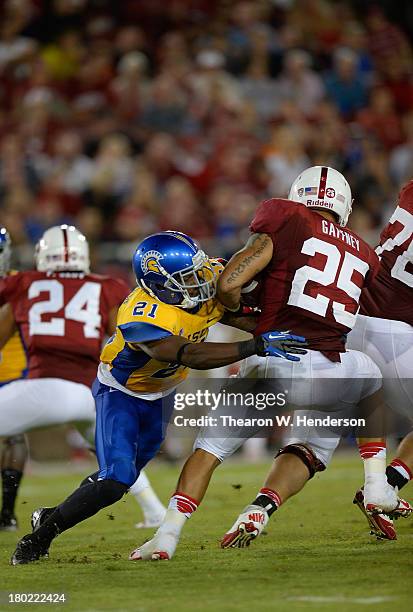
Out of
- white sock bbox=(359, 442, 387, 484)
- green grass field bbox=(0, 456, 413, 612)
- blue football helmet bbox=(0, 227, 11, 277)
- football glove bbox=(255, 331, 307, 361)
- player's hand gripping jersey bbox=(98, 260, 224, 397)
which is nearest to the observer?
green grass field bbox=(0, 456, 413, 612)

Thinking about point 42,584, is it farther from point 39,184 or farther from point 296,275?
point 39,184

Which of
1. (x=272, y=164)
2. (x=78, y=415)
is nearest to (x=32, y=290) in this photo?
(x=78, y=415)

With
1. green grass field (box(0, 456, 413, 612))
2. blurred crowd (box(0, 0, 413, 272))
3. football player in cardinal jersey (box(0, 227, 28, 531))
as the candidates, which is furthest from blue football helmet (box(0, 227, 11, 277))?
blurred crowd (box(0, 0, 413, 272))

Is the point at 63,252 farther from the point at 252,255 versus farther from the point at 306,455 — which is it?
the point at 306,455

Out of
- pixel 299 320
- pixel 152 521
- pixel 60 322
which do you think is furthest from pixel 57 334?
pixel 299 320

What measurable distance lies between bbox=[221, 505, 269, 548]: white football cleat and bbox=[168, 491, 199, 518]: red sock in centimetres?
23

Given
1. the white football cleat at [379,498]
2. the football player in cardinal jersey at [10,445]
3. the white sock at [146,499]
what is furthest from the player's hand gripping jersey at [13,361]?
the white football cleat at [379,498]

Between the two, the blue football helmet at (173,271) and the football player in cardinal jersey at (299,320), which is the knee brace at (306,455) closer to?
the football player in cardinal jersey at (299,320)

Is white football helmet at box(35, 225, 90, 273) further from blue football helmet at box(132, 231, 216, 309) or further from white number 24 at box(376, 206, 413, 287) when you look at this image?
white number 24 at box(376, 206, 413, 287)

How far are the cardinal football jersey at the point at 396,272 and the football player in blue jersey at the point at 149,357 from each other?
2.51 ft

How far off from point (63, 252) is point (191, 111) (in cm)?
521

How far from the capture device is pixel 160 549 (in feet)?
15.2

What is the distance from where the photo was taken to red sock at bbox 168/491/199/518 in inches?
185

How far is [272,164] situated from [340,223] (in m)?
5.48
